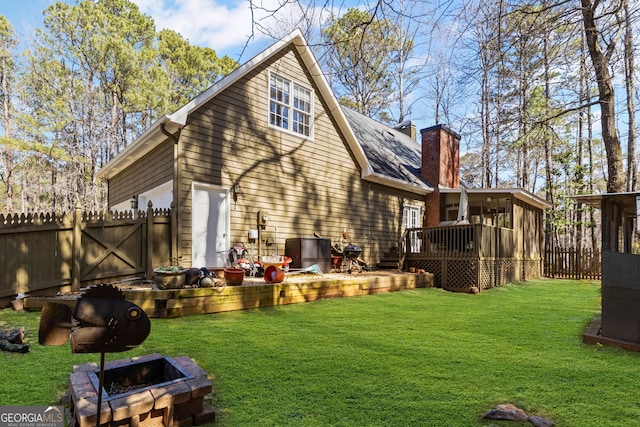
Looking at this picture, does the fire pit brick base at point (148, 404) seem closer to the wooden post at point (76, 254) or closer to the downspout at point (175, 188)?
the wooden post at point (76, 254)

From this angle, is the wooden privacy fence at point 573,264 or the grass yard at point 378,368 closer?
the grass yard at point 378,368

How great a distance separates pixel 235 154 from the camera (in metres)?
9.12

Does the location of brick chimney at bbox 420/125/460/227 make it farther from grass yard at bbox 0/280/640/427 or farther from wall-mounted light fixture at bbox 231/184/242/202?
grass yard at bbox 0/280/640/427

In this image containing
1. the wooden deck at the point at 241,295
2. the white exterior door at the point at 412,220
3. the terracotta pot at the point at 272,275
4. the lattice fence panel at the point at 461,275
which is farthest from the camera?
the white exterior door at the point at 412,220

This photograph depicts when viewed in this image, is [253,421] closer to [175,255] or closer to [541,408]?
[541,408]

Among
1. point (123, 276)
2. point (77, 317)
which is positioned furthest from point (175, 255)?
point (77, 317)

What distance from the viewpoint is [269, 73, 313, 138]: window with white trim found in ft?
33.4

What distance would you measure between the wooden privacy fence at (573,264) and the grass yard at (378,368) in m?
10.8

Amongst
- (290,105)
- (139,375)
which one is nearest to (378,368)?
(139,375)

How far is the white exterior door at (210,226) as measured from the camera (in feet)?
27.4

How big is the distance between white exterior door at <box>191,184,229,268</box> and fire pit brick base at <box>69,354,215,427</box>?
5.87m

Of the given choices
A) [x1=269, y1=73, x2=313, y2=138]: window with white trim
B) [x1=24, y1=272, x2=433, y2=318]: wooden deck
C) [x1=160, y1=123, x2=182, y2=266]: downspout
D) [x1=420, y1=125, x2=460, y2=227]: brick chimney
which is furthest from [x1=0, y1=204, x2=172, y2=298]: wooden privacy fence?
[x1=420, y1=125, x2=460, y2=227]: brick chimney

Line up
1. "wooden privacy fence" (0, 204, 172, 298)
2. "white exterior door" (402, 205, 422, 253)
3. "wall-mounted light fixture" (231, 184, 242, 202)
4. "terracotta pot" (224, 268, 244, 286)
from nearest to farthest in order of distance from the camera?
"wooden privacy fence" (0, 204, 172, 298)
"terracotta pot" (224, 268, 244, 286)
"wall-mounted light fixture" (231, 184, 242, 202)
"white exterior door" (402, 205, 422, 253)

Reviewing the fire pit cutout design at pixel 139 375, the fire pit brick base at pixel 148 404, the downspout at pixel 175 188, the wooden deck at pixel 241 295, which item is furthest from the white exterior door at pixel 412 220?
the fire pit brick base at pixel 148 404
